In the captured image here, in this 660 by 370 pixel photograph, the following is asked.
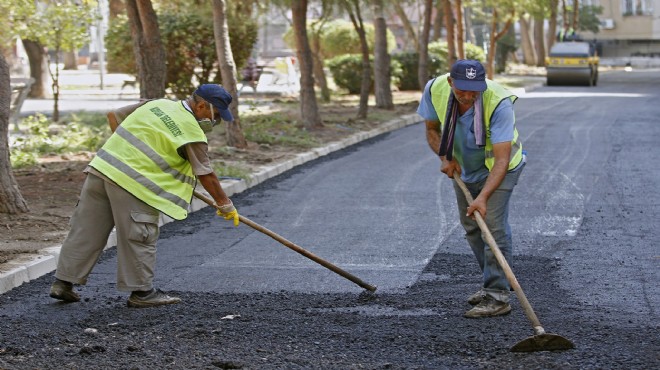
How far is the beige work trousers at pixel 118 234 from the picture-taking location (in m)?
6.85

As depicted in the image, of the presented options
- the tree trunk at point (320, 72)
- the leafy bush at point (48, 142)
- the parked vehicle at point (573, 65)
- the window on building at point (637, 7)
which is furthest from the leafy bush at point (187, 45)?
the window on building at point (637, 7)

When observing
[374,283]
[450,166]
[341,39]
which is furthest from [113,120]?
[341,39]

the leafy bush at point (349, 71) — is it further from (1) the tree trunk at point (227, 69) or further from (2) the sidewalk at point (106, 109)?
(1) the tree trunk at point (227, 69)

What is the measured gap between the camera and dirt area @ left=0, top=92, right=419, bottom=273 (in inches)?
354

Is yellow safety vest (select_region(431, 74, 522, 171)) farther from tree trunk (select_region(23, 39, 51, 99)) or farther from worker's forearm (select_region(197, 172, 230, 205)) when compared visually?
tree trunk (select_region(23, 39, 51, 99))

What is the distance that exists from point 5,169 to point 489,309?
5200 millimetres

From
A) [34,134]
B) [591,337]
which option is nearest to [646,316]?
[591,337]

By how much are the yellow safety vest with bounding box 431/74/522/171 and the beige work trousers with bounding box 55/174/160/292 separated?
1.90 meters

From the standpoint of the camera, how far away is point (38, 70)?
2922cm

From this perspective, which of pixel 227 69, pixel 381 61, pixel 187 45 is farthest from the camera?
pixel 381 61

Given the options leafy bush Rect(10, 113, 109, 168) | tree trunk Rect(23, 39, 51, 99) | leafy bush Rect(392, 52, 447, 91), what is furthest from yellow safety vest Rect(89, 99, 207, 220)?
leafy bush Rect(392, 52, 447, 91)

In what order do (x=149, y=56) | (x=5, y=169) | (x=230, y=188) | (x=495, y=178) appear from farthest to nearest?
(x=149, y=56) → (x=230, y=188) → (x=5, y=169) → (x=495, y=178)

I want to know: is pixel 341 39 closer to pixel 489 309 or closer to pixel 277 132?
pixel 277 132

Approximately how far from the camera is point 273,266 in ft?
27.2
